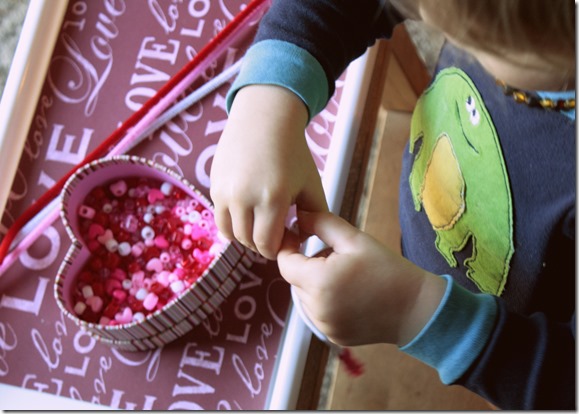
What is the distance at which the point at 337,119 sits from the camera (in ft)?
1.86

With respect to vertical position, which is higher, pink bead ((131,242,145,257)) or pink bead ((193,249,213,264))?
pink bead ((193,249,213,264))

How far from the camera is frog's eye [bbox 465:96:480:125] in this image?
17.8 inches

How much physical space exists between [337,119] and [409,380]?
1.04 ft

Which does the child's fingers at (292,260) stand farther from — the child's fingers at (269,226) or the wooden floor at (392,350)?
the wooden floor at (392,350)

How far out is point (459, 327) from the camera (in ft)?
1.24

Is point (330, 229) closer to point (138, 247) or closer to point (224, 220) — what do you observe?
point (224, 220)

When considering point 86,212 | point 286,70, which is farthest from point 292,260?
point 86,212

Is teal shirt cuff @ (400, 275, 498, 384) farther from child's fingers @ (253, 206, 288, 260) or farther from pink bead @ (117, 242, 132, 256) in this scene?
pink bead @ (117, 242, 132, 256)

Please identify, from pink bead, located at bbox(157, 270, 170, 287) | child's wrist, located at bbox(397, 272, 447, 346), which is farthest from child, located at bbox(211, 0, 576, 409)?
pink bead, located at bbox(157, 270, 170, 287)

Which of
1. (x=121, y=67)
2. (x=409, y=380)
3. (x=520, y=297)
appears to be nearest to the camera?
(x=520, y=297)

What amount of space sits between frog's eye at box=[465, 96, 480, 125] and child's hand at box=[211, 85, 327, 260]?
119 millimetres

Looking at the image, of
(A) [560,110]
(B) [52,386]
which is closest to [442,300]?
(A) [560,110]

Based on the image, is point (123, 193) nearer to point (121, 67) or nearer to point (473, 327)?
point (121, 67)

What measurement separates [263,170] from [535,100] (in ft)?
0.56
